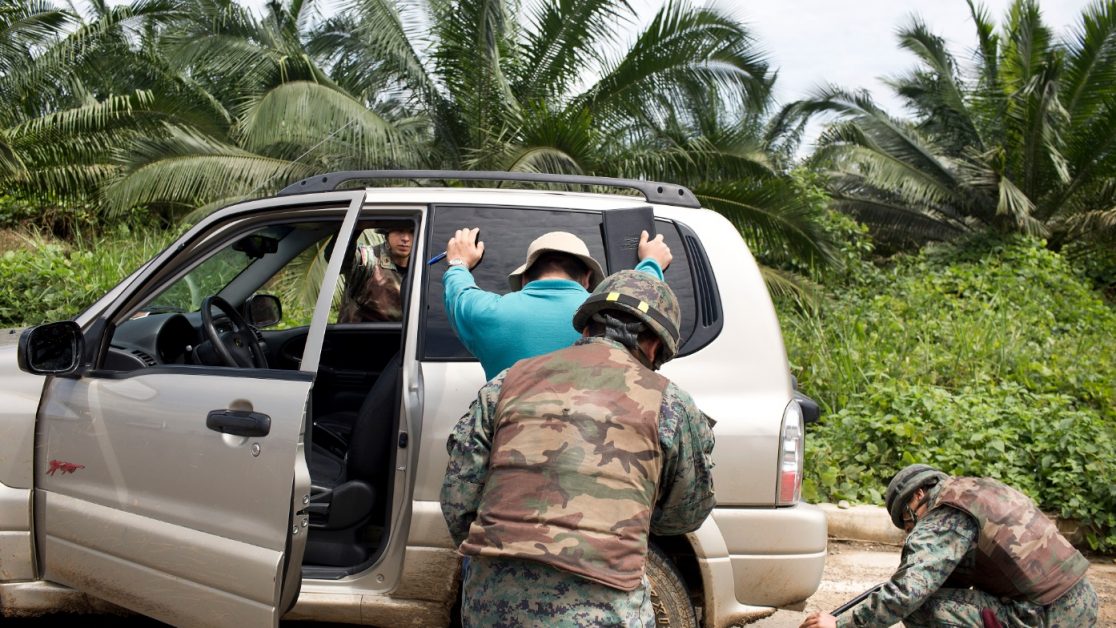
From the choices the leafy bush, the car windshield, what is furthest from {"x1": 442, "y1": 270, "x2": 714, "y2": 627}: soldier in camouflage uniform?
the leafy bush

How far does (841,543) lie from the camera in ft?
19.0

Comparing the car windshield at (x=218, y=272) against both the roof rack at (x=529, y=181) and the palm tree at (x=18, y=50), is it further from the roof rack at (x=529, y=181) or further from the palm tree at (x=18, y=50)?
the palm tree at (x=18, y=50)

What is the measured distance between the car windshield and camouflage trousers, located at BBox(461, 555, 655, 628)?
85.3 inches

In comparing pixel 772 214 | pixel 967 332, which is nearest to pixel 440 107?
pixel 772 214

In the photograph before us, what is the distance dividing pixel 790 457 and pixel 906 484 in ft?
1.88

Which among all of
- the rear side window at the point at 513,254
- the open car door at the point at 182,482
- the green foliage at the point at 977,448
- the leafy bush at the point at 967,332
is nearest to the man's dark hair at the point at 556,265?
the rear side window at the point at 513,254

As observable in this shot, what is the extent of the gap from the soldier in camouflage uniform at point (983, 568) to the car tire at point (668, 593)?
0.48 metres

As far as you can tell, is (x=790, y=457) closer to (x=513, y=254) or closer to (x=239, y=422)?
(x=513, y=254)

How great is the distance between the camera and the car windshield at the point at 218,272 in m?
3.98

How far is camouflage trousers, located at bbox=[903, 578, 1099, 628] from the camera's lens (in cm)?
325

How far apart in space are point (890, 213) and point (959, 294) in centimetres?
388

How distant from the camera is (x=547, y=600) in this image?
2115mm

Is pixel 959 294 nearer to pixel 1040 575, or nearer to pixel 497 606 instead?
pixel 1040 575

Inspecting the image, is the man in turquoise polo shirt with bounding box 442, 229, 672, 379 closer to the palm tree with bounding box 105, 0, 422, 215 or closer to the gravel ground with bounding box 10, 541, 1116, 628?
the gravel ground with bounding box 10, 541, 1116, 628
